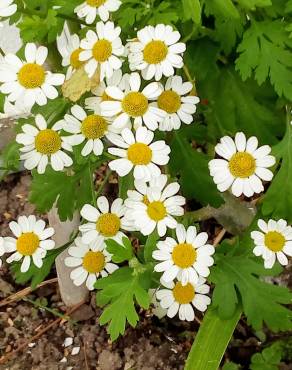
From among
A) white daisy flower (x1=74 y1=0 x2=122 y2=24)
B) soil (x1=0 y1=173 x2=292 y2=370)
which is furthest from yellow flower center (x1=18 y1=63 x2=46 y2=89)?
soil (x1=0 y1=173 x2=292 y2=370)

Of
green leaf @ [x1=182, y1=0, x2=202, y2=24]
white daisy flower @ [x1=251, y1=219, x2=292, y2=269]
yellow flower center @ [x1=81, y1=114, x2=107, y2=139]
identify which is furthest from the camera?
white daisy flower @ [x1=251, y1=219, x2=292, y2=269]

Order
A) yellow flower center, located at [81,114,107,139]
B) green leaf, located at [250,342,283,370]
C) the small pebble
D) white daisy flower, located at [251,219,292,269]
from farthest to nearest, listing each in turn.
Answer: the small pebble < green leaf, located at [250,342,283,370] < white daisy flower, located at [251,219,292,269] < yellow flower center, located at [81,114,107,139]

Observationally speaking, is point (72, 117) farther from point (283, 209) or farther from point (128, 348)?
point (128, 348)

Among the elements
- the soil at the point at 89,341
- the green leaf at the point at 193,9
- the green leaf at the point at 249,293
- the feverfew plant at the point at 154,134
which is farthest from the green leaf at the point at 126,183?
the soil at the point at 89,341

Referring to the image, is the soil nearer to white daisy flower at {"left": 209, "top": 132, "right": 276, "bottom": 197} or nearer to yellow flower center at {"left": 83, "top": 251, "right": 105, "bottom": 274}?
yellow flower center at {"left": 83, "top": 251, "right": 105, "bottom": 274}

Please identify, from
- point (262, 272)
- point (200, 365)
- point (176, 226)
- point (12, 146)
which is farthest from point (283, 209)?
point (12, 146)

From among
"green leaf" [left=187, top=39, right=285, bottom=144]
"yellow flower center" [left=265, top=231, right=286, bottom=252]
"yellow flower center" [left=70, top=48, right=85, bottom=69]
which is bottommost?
"yellow flower center" [left=265, top=231, right=286, bottom=252]

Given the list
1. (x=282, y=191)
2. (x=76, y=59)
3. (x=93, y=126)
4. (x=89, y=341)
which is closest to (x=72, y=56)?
(x=76, y=59)
